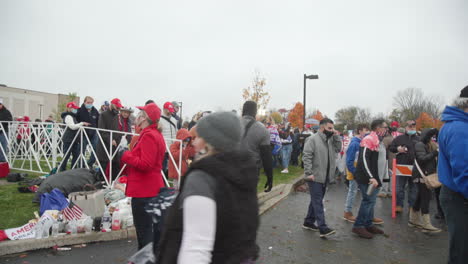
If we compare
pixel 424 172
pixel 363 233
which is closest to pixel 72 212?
pixel 363 233

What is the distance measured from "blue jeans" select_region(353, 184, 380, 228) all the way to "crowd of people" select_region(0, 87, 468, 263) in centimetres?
2

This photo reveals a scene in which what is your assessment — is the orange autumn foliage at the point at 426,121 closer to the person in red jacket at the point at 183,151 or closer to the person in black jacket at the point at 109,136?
the person in red jacket at the point at 183,151

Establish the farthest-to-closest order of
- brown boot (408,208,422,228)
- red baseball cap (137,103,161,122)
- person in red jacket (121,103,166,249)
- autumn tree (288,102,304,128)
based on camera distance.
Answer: autumn tree (288,102,304,128)
brown boot (408,208,422,228)
red baseball cap (137,103,161,122)
person in red jacket (121,103,166,249)

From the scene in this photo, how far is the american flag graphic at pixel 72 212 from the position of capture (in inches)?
177

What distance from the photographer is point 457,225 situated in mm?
2461

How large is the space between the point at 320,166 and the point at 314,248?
137cm

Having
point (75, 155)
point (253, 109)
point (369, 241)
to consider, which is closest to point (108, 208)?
point (253, 109)

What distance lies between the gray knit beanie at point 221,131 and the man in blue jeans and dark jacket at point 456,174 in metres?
2.03

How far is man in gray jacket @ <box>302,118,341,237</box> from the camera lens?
201 inches

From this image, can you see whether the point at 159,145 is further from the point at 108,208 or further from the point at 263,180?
the point at 263,180

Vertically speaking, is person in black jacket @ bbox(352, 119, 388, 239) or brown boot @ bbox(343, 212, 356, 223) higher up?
person in black jacket @ bbox(352, 119, 388, 239)

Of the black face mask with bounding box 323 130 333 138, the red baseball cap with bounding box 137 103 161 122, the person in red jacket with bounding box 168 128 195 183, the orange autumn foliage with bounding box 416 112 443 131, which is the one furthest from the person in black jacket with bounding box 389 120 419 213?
the orange autumn foliage with bounding box 416 112 443 131

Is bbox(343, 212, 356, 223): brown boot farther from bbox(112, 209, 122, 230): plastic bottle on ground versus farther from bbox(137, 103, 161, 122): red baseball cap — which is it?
bbox(137, 103, 161, 122): red baseball cap

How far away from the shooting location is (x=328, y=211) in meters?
7.05
